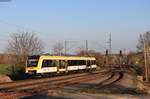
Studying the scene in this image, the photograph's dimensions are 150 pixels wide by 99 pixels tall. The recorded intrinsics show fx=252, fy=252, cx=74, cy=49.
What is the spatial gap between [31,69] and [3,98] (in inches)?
581

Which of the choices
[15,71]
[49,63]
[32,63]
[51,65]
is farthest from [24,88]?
[15,71]

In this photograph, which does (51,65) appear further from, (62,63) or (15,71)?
(15,71)

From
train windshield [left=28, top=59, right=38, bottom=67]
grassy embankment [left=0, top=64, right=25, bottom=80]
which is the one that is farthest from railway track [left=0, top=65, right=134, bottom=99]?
grassy embankment [left=0, top=64, right=25, bottom=80]

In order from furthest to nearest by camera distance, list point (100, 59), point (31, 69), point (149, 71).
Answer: point (100, 59) → point (149, 71) → point (31, 69)

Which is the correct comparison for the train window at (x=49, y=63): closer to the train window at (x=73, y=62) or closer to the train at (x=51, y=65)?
the train at (x=51, y=65)

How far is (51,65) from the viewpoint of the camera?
100ft

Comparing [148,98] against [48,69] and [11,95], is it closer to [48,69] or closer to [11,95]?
[11,95]

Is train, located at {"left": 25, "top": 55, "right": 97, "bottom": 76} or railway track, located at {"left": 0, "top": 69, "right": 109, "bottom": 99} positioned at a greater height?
train, located at {"left": 25, "top": 55, "right": 97, "bottom": 76}

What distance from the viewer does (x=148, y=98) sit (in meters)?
14.2

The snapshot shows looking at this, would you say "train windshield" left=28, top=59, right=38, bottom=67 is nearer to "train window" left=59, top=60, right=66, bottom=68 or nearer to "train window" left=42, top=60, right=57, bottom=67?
"train window" left=42, top=60, right=57, bottom=67

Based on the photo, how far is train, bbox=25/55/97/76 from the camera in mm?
28016

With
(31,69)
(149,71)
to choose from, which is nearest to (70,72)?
(31,69)

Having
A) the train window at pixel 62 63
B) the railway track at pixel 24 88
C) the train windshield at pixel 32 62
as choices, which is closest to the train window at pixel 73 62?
the train window at pixel 62 63

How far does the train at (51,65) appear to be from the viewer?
91.9 feet
